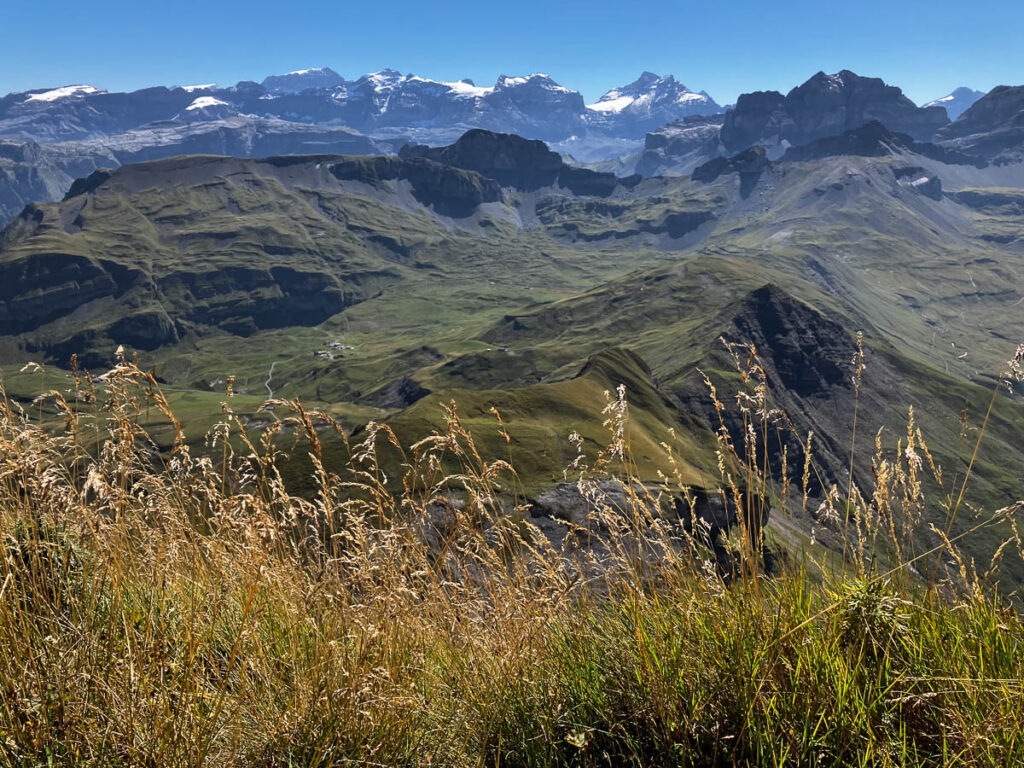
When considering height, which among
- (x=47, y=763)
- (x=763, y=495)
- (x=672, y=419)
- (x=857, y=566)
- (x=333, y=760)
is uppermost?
(x=763, y=495)

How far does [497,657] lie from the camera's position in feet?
13.8

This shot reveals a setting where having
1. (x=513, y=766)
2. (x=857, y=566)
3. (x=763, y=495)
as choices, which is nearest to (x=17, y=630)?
(x=513, y=766)

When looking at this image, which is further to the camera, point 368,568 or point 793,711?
point 368,568

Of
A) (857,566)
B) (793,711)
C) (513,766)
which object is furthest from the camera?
(857,566)

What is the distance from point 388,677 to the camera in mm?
3547

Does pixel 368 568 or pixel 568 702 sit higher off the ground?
pixel 368 568

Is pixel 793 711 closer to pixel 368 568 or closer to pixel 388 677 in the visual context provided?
pixel 388 677

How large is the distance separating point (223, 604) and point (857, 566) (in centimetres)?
482

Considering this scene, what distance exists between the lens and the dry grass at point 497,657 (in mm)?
3252

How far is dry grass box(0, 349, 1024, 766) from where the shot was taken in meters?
3.25

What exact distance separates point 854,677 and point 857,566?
155 centimetres

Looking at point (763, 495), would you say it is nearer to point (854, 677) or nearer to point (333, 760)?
point (854, 677)

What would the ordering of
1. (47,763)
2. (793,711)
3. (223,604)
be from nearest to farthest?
(47,763), (793,711), (223,604)

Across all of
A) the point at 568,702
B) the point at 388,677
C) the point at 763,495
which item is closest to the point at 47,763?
the point at 388,677
